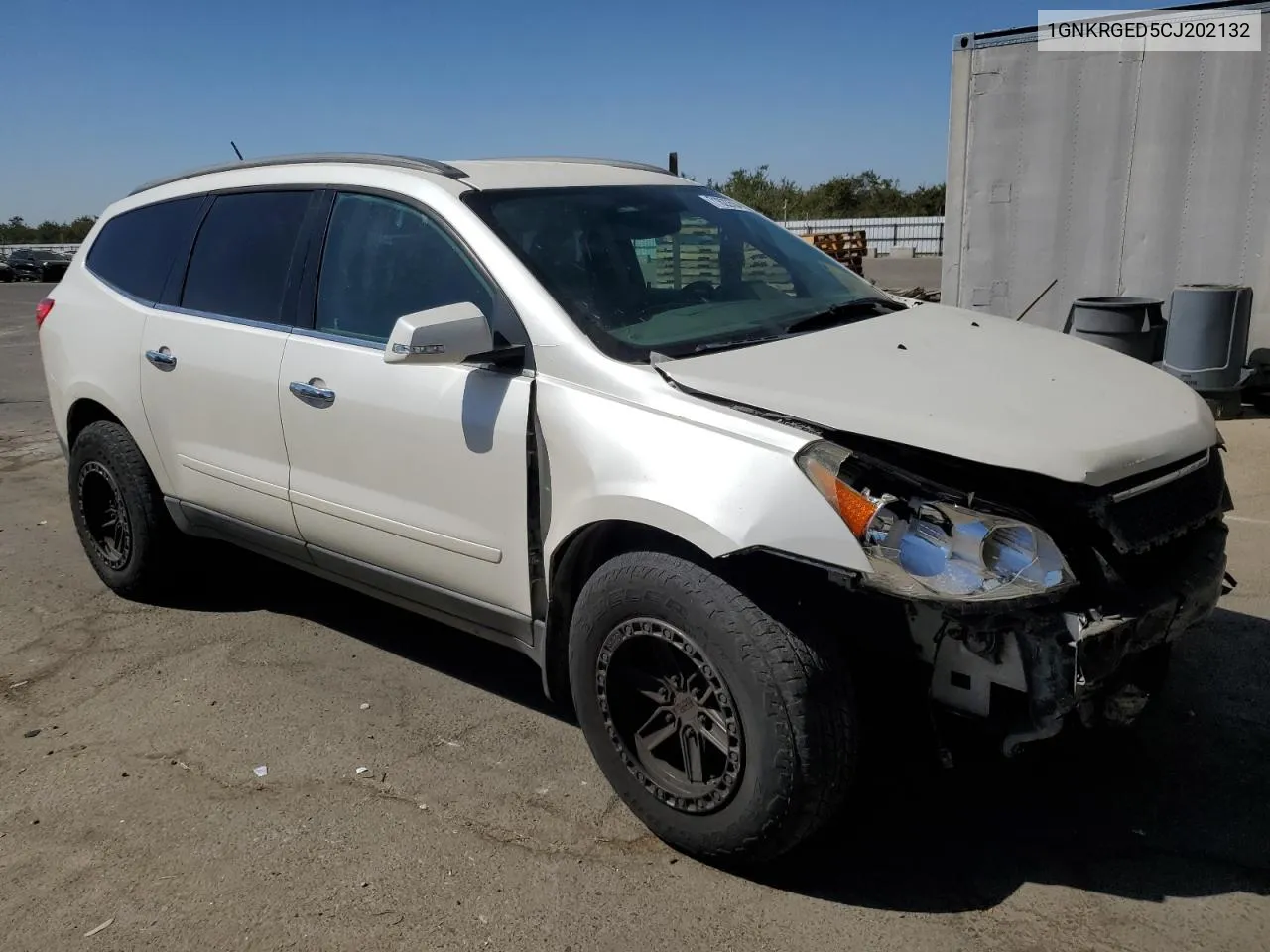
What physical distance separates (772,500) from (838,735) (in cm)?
60

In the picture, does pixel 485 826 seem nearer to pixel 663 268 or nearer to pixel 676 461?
pixel 676 461

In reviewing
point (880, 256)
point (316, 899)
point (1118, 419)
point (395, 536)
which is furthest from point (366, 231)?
point (880, 256)

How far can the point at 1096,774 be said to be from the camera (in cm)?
323

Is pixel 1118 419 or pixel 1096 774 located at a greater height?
pixel 1118 419

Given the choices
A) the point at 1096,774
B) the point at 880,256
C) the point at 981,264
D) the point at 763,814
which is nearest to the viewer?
the point at 763,814

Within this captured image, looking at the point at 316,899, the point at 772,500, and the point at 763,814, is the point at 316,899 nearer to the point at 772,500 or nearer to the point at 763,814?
the point at 763,814

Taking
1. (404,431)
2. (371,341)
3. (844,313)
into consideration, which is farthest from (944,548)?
(371,341)

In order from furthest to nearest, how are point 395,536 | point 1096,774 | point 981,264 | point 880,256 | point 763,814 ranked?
point 880,256, point 981,264, point 395,536, point 1096,774, point 763,814

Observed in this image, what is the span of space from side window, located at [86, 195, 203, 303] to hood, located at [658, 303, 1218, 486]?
2681 mm

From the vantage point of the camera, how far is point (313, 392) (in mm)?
3611

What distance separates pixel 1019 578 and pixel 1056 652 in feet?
0.61

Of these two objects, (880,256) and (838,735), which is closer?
(838,735)

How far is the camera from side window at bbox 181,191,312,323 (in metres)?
3.89

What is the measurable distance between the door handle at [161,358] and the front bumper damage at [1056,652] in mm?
3163
